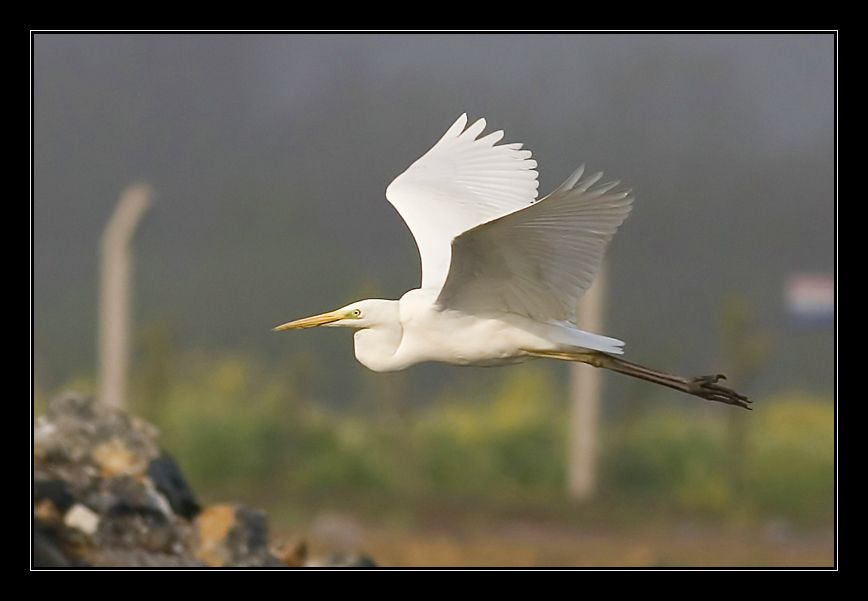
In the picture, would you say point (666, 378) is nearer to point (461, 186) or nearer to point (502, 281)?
point (502, 281)

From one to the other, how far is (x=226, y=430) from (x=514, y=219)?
3.64m

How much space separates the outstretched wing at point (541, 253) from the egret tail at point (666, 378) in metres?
0.14

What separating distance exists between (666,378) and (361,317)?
832mm

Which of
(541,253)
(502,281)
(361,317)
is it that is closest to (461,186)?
(361,317)

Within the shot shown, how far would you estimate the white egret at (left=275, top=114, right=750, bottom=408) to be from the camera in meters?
2.93

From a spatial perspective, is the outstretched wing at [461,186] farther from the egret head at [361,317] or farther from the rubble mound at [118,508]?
the rubble mound at [118,508]

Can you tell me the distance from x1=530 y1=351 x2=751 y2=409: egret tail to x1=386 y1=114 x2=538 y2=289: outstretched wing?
22.8 inches

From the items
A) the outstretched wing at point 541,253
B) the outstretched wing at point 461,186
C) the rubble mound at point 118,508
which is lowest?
the rubble mound at point 118,508

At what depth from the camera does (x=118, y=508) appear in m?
4.49

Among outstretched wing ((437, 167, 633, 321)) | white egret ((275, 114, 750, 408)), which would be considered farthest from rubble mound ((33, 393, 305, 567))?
outstretched wing ((437, 167, 633, 321))

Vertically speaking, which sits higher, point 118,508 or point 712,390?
point 712,390

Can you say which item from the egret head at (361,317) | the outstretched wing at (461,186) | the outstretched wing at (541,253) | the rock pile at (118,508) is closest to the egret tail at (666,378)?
the outstretched wing at (541,253)

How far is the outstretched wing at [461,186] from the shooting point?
3855 mm
